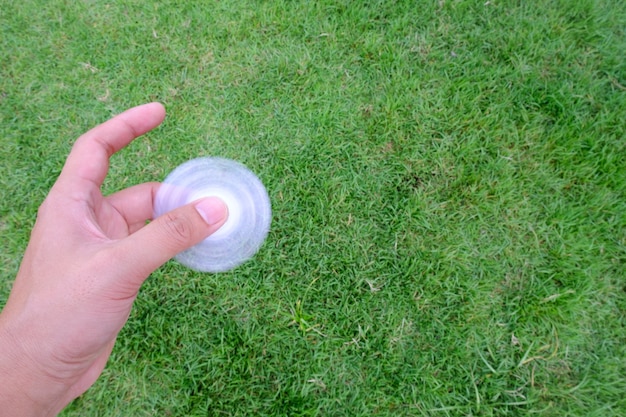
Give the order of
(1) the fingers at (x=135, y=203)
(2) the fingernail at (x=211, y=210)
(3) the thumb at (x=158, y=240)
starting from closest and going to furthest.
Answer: (3) the thumb at (x=158, y=240) < (2) the fingernail at (x=211, y=210) < (1) the fingers at (x=135, y=203)

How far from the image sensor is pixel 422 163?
248 cm

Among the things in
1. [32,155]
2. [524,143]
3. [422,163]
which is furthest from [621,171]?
[32,155]

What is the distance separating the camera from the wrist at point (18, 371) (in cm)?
156

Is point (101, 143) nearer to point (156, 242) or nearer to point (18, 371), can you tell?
point (156, 242)

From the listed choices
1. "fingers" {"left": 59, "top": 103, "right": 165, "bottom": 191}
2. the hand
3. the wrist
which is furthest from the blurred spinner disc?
the wrist

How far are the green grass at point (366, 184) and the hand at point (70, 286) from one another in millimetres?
690

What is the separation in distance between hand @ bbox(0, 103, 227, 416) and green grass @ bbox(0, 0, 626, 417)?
0.69 m

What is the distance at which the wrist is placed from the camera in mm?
1556

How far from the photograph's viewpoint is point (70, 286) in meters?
1.52

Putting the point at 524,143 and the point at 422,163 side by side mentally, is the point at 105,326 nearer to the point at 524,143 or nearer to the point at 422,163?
the point at 422,163

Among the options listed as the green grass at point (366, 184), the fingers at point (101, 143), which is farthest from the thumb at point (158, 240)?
the green grass at point (366, 184)

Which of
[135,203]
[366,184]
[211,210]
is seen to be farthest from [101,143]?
[366,184]

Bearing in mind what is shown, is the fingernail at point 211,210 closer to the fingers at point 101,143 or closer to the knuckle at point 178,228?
the knuckle at point 178,228

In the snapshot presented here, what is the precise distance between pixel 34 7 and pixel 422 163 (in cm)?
285
